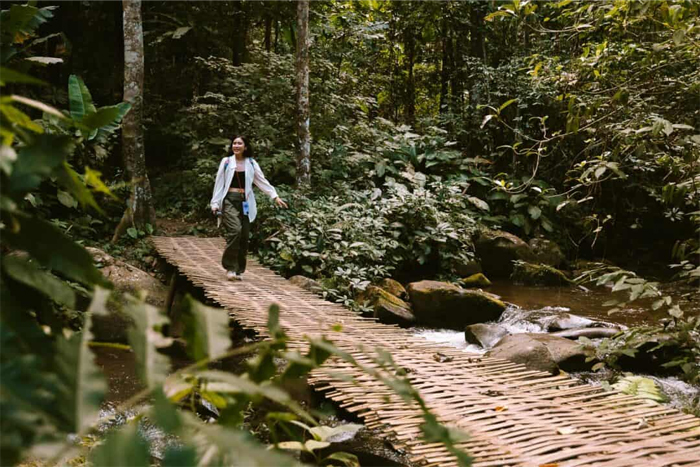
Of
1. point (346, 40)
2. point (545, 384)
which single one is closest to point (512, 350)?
point (545, 384)

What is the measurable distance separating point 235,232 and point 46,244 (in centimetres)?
572

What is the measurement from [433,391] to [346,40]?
1128 centimetres

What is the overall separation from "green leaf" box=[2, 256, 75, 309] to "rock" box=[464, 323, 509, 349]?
595cm

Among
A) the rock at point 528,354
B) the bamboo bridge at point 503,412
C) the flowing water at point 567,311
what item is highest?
the bamboo bridge at point 503,412

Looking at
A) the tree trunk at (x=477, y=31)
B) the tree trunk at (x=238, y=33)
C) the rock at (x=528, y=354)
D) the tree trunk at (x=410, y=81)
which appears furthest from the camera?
the tree trunk at (x=410, y=81)

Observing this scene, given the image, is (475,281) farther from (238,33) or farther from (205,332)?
(205,332)

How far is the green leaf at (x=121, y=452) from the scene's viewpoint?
41cm

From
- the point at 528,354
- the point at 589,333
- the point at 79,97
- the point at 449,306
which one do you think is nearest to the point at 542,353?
the point at 528,354

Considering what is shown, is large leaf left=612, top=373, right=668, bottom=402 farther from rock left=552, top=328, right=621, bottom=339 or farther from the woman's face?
the woman's face

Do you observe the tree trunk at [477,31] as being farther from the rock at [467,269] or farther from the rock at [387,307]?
the rock at [387,307]

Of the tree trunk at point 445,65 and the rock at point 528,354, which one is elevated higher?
the tree trunk at point 445,65

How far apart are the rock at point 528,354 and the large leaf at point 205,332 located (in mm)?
4503

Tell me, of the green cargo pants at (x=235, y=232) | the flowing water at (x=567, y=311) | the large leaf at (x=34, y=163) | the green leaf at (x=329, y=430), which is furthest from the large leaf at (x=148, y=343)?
the green cargo pants at (x=235, y=232)

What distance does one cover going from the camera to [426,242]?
913 centimetres
